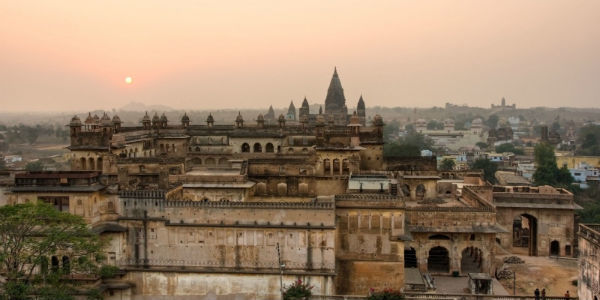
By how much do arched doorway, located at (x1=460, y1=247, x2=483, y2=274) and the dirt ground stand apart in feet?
6.46

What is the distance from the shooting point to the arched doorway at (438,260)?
41.3 metres

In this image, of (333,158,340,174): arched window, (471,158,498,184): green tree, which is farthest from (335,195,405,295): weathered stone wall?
(471,158,498,184): green tree

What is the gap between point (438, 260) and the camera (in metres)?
42.6

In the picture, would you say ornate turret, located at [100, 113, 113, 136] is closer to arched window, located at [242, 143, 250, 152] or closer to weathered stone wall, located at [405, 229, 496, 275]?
arched window, located at [242, 143, 250, 152]

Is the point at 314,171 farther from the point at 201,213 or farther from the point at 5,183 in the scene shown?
the point at 5,183

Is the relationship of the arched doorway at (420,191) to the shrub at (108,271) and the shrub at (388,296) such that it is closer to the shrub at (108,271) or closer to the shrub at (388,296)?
the shrub at (388,296)

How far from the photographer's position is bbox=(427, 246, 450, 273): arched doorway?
136ft

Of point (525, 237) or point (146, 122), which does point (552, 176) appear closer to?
Result: point (525, 237)

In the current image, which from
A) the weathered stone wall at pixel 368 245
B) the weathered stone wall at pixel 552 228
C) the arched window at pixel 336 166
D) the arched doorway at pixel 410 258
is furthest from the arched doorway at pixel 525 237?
the weathered stone wall at pixel 368 245

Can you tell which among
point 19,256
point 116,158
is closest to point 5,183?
point 19,256

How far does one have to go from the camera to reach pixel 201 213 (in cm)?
3322

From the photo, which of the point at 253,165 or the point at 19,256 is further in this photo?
the point at 253,165

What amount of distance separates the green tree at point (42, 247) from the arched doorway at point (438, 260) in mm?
23654

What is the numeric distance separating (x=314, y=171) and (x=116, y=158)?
643 inches
